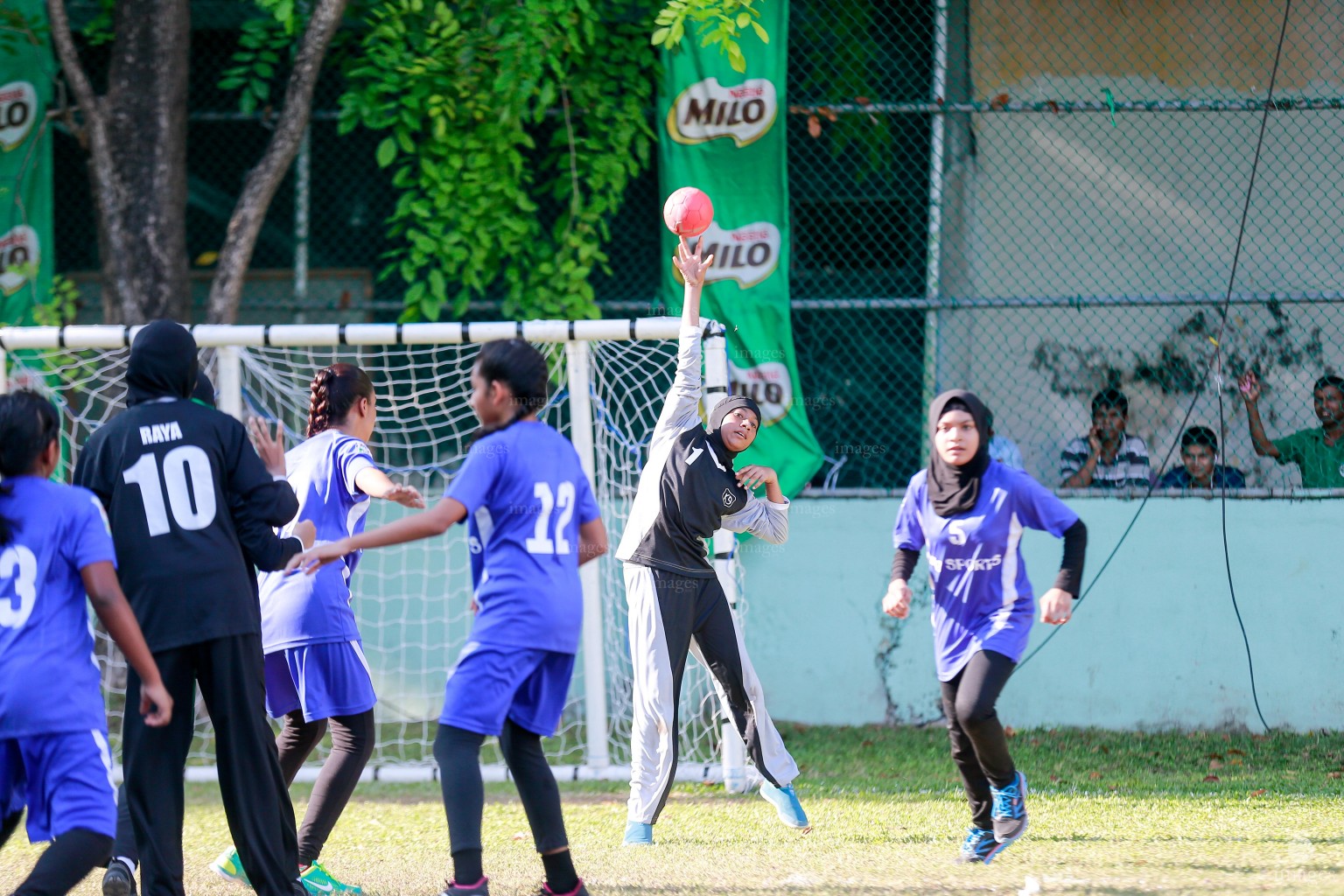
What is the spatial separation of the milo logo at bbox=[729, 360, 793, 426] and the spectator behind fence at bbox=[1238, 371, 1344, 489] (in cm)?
295

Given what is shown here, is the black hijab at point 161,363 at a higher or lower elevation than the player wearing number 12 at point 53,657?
higher

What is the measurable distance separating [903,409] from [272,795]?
559cm

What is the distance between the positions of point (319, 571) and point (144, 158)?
4.86 metres

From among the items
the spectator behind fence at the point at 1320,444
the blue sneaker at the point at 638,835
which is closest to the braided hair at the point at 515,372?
the blue sneaker at the point at 638,835

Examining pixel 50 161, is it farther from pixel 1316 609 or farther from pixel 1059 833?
pixel 1316 609

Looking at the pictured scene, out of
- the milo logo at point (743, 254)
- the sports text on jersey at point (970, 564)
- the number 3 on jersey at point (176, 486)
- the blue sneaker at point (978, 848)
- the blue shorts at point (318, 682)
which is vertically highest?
the milo logo at point (743, 254)

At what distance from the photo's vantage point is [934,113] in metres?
8.27

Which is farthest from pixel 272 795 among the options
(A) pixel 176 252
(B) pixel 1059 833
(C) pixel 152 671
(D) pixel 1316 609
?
(D) pixel 1316 609

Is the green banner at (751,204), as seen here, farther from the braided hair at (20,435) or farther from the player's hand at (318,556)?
the braided hair at (20,435)

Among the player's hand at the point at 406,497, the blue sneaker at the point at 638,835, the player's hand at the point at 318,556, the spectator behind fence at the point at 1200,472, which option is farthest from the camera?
the spectator behind fence at the point at 1200,472

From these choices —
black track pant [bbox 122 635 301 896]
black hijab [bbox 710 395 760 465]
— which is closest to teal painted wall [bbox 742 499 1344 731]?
black hijab [bbox 710 395 760 465]

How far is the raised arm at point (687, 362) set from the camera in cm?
530

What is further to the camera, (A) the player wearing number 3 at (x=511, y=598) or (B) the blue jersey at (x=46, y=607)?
(A) the player wearing number 3 at (x=511, y=598)

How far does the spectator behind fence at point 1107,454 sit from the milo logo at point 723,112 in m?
2.83
